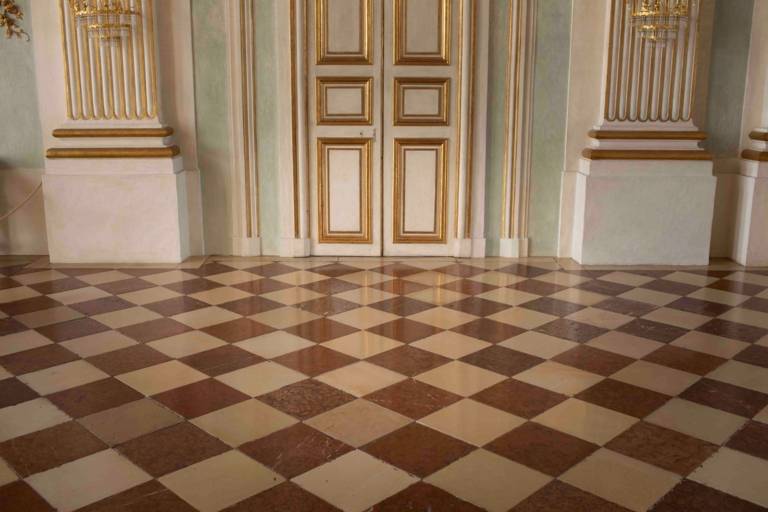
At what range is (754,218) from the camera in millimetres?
6562

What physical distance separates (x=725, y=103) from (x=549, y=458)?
4.56 metres

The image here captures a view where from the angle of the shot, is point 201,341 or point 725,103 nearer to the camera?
point 201,341

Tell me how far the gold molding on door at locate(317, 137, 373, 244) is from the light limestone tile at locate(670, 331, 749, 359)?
289 cm

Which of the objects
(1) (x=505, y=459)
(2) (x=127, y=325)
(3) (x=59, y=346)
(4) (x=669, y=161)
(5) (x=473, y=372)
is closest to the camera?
(1) (x=505, y=459)

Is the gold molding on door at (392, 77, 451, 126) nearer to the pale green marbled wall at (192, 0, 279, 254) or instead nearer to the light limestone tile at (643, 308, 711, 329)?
the pale green marbled wall at (192, 0, 279, 254)

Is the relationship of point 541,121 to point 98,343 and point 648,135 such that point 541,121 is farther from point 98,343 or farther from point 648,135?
point 98,343

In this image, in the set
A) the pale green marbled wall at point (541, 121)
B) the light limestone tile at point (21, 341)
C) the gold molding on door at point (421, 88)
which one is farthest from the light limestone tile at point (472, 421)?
the gold molding on door at point (421, 88)

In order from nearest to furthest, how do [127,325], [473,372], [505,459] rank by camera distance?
[505,459], [473,372], [127,325]

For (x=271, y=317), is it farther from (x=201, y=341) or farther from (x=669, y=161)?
(x=669, y=161)

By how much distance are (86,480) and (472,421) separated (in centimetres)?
165

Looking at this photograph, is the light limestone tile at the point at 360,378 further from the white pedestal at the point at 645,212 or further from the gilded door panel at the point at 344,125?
the white pedestal at the point at 645,212

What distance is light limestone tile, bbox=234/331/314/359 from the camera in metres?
4.55

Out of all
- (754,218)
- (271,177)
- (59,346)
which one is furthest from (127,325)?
(754,218)

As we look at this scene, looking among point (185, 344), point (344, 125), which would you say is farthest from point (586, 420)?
point (344, 125)
